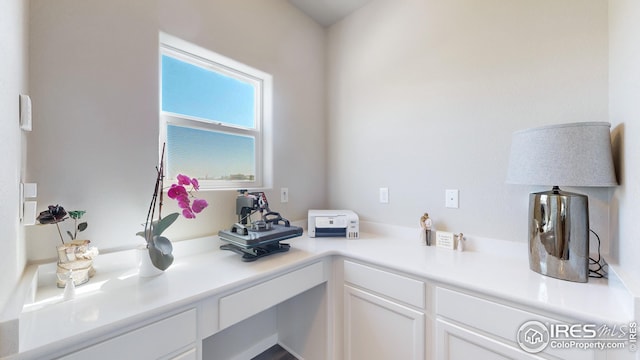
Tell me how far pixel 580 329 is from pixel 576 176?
1.79 feet

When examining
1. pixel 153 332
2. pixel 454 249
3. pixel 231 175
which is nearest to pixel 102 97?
pixel 231 175

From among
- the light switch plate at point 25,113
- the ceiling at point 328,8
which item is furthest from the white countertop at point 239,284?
the ceiling at point 328,8

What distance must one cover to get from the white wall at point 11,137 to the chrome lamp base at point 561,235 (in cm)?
183

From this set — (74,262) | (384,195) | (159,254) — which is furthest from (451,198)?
(74,262)

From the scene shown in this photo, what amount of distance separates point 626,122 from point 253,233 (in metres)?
1.64

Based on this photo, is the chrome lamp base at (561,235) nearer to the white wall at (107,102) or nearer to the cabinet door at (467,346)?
the cabinet door at (467,346)

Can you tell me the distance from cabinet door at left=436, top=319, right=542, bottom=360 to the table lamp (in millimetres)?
388

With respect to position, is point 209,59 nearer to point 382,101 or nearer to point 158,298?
point 382,101

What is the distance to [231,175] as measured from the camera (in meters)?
1.75

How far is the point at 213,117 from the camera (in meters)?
1.67

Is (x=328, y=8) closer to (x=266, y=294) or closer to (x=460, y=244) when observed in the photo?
(x=460, y=244)

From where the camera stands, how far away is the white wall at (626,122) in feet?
2.71

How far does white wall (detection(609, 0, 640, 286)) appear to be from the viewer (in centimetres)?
83

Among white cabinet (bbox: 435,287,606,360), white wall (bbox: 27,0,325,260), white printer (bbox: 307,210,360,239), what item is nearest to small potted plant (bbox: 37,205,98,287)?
white wall (bbox: 27,0,325,260)
